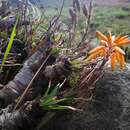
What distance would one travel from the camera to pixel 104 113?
2.10m

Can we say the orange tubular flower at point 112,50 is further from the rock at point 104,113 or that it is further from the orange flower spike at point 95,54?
the rock at point 104,113

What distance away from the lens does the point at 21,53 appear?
2.27 meters

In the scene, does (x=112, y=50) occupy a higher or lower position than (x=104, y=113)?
higher

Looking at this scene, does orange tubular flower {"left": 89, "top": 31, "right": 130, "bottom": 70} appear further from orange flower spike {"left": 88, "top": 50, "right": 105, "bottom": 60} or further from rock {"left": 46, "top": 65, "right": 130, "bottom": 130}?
rock {"left": 46, "top": 65, "right": 130, "bottom": 130}

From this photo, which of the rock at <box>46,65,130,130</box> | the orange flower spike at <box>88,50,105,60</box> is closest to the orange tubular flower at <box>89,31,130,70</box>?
the orange flower spike at <box>88,50,105,60</box>

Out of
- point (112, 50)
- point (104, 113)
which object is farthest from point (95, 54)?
point (104, 113)

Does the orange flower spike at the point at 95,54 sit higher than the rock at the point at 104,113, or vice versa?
the orange flower spike at the point at 95,54

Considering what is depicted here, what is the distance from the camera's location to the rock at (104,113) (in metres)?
2.06

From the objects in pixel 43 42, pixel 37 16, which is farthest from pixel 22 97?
pixel 37 16

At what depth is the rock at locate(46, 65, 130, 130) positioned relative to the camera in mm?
2061

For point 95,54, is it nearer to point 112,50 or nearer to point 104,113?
point 112,50

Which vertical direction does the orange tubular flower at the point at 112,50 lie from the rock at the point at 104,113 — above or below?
above

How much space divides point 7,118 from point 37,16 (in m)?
1.30

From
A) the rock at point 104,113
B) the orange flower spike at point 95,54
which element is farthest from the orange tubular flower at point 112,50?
the rock at point 104,113
